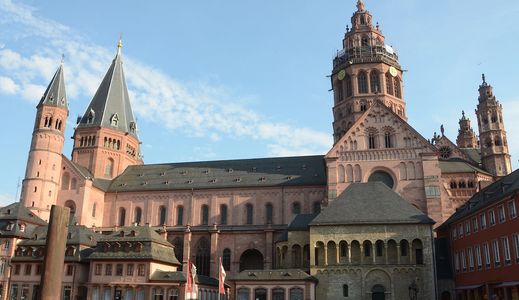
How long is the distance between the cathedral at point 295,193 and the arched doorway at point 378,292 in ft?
0.42

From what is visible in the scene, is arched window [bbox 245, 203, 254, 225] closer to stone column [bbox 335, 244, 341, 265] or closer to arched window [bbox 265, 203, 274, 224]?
arched window [bbox 265, 203, 274, 224]

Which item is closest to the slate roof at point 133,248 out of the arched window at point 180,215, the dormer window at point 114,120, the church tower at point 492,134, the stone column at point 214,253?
the stone column at point 214,253

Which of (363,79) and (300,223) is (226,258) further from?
(363,79)

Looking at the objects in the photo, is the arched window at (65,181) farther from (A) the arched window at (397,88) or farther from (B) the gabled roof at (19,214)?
(A) the arched window at (397,88)

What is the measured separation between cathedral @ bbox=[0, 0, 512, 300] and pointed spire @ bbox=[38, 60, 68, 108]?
8.5 inches

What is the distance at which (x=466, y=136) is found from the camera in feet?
291

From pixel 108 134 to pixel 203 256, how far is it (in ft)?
94.7

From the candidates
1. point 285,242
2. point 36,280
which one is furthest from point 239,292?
point 36,280

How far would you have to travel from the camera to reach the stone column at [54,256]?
19.8m

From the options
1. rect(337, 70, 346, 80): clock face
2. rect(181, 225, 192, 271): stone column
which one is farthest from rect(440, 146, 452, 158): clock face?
rect(181, 225, 192, 271): stone column

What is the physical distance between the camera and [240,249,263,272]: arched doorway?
63844mm

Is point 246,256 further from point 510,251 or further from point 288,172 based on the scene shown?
point 510,251

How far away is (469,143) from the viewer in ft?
289

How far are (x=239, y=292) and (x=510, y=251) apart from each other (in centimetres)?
2427
